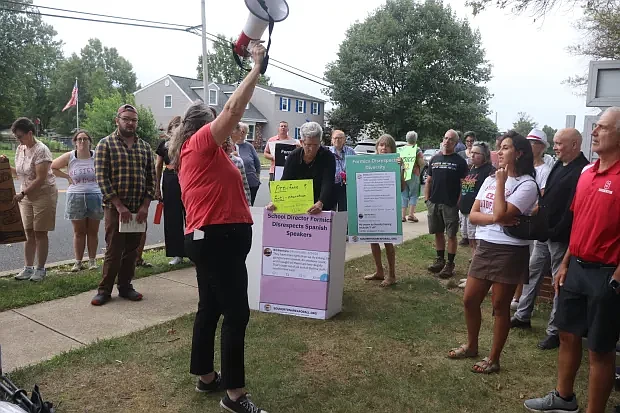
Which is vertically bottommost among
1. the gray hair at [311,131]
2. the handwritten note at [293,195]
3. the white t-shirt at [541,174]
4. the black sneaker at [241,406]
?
the black sneaker at [241,406]

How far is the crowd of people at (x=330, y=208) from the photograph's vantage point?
2811mm

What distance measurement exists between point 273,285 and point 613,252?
296 centimetres

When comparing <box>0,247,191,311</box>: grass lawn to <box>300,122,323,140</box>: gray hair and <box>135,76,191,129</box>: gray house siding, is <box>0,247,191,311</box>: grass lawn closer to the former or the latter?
<box>300,122,323,140</box>: gray hair

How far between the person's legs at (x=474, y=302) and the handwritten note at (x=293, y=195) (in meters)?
1.65

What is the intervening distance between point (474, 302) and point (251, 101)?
150 ft

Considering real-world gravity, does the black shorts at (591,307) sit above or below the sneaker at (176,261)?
above

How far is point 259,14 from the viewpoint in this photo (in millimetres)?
2584

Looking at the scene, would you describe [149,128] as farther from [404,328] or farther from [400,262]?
A: [404,328]

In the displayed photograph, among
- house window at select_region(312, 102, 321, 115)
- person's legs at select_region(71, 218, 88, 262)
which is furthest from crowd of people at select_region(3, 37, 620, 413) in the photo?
house window at select_region(312, 102, 321, 115)

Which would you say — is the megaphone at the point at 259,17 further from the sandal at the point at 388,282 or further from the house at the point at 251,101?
the house at the point at 251,101

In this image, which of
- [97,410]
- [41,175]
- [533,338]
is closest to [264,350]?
[97,410]

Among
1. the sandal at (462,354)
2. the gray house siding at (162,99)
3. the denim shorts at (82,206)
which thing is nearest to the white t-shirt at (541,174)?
the sandal at (462,354)

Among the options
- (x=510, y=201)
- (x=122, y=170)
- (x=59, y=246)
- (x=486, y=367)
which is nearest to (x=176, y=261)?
(x=122, y=170)

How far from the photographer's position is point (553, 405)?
3.17 meters
